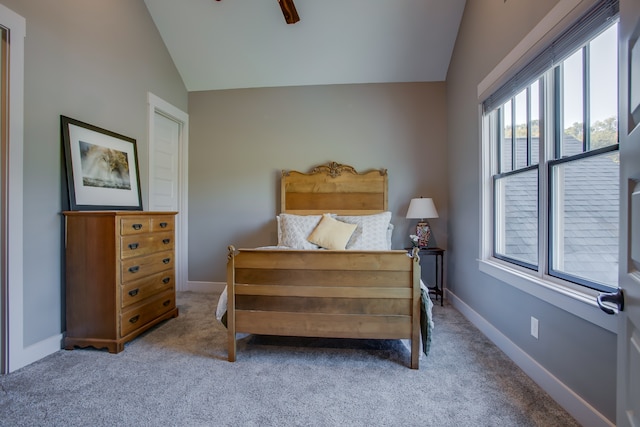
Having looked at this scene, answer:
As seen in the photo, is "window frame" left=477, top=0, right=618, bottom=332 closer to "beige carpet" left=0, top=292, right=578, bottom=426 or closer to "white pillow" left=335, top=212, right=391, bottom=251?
"beige carpet" left=0, top=292, right=578, bottom=426

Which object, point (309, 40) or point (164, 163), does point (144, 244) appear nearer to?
point (164, 163)

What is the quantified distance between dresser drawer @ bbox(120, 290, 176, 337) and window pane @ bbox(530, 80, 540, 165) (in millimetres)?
3208

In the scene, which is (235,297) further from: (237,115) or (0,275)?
(237,115)

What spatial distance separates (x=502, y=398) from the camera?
5.61 ft

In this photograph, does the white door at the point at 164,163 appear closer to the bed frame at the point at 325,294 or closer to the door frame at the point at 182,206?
the door frame at the point at 182,206

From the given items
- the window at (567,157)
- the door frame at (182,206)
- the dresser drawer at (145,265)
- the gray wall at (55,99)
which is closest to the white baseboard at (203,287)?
the door frame at (182,206)

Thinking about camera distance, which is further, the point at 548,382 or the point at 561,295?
the point at 548,382

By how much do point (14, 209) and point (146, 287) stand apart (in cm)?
104

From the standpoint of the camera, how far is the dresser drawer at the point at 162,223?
8.82ft

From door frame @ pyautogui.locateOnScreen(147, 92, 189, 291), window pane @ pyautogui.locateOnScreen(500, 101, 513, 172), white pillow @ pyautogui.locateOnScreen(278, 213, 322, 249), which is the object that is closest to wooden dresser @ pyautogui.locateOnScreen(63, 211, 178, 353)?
white pillow @ pyautogui.locateOnScreen(278, 213, 322, 249)

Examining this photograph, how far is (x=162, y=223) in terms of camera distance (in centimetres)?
280

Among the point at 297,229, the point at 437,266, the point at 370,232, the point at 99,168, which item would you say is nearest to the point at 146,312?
the point at 99,168

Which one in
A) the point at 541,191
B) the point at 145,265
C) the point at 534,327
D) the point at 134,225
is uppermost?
the point at 541,191

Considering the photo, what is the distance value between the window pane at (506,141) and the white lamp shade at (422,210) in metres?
0.95
